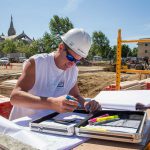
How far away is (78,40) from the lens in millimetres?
2131

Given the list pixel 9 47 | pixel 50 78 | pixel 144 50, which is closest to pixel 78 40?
pixel 50 78

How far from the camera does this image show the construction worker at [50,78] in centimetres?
198

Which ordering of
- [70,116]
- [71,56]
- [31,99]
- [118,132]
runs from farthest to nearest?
[71,56], [31,99], [70,116], [118,132]

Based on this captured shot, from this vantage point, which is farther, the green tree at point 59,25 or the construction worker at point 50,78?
the green tree at point 59,25

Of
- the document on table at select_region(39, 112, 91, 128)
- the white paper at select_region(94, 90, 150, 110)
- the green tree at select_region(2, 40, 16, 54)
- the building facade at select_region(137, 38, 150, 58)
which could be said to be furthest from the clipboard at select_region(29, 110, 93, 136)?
the building facade at select_region(137, 38, 150, 58)

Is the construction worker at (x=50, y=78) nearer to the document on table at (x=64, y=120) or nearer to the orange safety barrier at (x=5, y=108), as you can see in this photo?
the document on table at (x=64, y=120)

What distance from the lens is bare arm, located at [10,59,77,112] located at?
1.73 m

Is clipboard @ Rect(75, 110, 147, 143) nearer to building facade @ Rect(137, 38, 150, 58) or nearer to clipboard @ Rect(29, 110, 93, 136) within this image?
clipboard @ Rect(29, 110, 93, 136)

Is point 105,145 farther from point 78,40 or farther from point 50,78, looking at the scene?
point 50,78

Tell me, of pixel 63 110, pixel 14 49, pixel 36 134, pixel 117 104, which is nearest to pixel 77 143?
pixel 36 134

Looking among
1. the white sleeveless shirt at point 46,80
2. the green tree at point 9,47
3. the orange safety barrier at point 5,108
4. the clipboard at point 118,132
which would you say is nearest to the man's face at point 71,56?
the white sleeveless shirt at point 46,80

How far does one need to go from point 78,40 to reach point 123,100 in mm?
685

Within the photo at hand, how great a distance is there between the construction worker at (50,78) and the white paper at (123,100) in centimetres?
22

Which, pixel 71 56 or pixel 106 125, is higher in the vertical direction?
pixel 71 56
